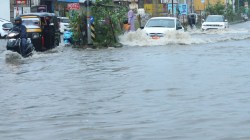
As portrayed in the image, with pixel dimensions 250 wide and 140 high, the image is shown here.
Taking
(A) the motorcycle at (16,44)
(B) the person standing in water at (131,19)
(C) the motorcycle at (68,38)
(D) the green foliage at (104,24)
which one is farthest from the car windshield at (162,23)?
(A) the motorcycle at (16,44)

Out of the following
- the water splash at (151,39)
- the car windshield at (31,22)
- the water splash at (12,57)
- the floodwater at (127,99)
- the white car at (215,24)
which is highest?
the car windshield at (31,22)

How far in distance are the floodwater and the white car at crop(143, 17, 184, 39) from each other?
826 centimetres

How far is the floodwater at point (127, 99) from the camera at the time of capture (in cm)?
878

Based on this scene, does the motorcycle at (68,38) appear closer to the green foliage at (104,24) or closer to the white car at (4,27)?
the green foliage at (104,24)

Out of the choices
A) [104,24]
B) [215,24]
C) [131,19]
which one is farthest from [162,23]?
[215,24]

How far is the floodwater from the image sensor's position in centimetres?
878

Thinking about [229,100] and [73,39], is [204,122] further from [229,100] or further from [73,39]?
[73,39]

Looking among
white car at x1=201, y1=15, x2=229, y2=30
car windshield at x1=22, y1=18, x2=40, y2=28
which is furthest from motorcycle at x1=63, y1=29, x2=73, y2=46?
white car at x1=201, y1=15, x2=229, y2=30

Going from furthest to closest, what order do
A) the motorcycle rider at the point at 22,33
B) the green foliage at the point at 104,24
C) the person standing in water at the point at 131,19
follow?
the person standing in water at the point at 131,19 < the green foliage at the point at 104,24 < the motorcycle rider at the point at 22,33

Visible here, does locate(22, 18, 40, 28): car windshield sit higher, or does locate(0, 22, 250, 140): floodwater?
locate(22, 18, 40, 28): car windshield

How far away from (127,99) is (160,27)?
18.1 meters

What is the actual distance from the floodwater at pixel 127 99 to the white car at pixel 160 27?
27.1 ft

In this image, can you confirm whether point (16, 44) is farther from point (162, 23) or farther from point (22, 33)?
point (162, 23)

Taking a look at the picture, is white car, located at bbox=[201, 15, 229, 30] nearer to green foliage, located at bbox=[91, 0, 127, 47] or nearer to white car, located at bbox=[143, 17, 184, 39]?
white car, located at bbox=[143, 17, 184, 39]
